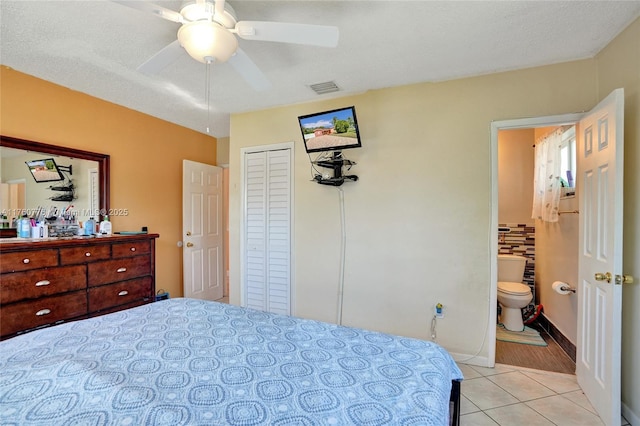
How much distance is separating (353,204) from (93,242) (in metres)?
2.31

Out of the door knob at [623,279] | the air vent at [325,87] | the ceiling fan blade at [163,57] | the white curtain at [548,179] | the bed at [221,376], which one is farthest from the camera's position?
the white curtain at [548,179]

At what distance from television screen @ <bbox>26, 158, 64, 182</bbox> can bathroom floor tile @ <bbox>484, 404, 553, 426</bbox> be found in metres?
3.89

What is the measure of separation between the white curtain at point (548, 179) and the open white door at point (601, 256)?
0.86 meters

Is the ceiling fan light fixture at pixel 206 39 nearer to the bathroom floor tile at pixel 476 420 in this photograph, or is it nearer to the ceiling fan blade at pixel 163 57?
the ceiling fan blade at pixel 163 57

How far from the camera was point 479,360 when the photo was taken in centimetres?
252

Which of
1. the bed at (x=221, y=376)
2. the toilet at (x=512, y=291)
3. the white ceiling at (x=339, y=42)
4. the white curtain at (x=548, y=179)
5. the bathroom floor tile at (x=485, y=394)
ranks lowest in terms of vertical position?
the bathroom floor tile at (x=485, y=394)

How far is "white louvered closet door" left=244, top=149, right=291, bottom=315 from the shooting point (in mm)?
3287

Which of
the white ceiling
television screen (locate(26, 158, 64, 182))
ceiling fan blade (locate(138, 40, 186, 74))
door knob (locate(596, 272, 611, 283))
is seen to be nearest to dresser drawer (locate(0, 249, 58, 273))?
television screen (locate(26, 158, 64, 182))

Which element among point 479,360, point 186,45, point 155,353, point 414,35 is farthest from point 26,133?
point 479,360

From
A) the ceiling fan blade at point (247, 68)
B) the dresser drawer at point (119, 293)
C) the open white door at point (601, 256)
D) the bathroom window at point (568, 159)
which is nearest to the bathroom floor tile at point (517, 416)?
the open white door at point (601, 256)

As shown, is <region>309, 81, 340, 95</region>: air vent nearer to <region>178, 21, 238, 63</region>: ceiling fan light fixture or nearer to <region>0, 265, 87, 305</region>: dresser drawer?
<region>178, 21, 238, 63</region>: ceiling fan light fixture

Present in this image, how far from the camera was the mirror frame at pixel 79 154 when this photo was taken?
2.43 metres

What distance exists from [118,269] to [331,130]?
2.32 metres

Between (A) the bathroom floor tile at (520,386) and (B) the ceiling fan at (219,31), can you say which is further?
(A) the bathroom floor tile at (520,386)
